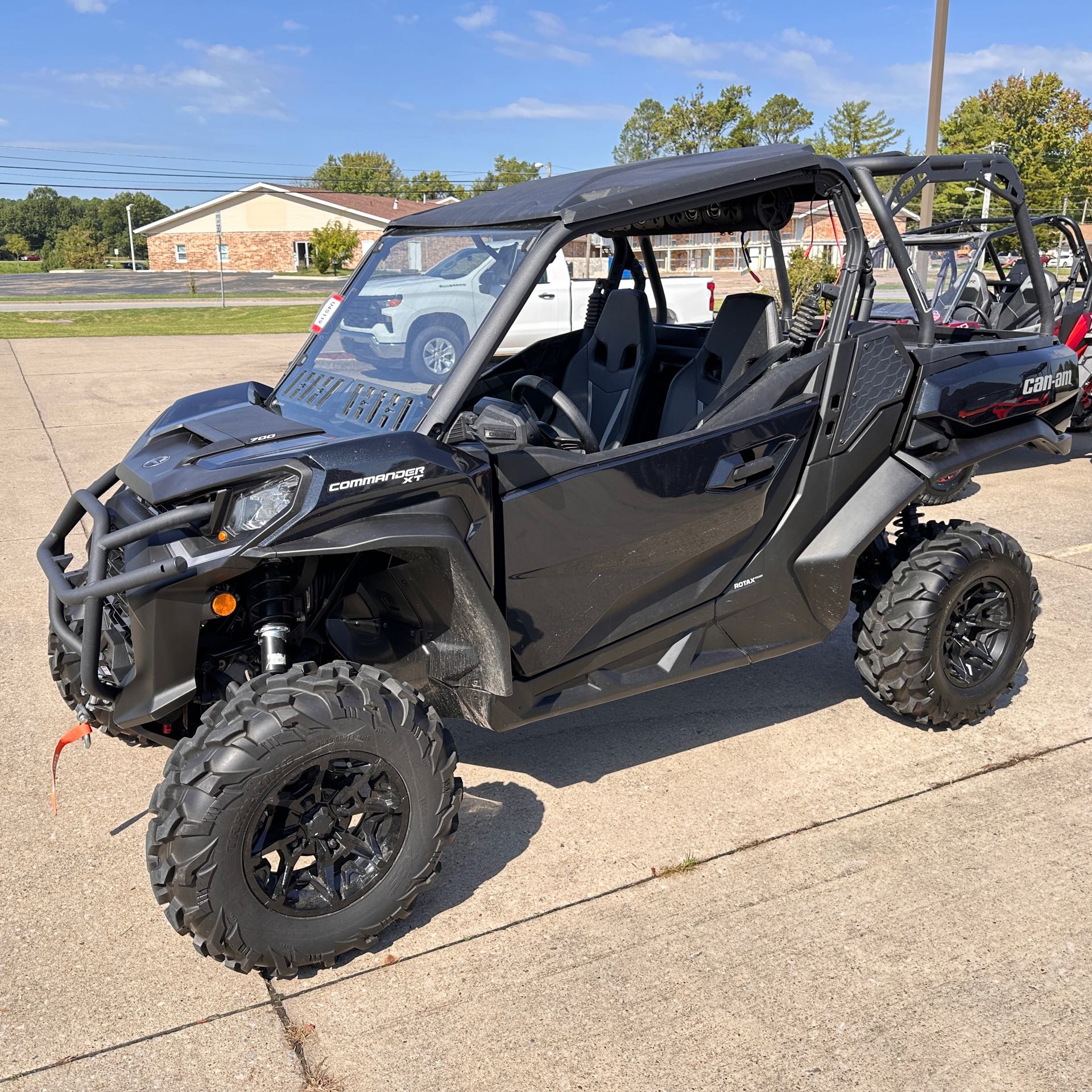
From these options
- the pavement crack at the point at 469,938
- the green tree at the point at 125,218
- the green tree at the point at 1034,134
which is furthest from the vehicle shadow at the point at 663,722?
the green tree at the point at 125,218

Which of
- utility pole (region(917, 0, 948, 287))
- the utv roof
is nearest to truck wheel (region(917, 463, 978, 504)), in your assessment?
the utv roof

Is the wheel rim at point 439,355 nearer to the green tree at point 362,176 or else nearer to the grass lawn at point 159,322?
the grass lawn at point 159,322

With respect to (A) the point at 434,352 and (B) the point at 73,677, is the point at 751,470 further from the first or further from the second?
(B) the point at 73,677

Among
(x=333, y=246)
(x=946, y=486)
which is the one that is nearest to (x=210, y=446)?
(x=946, y=486)

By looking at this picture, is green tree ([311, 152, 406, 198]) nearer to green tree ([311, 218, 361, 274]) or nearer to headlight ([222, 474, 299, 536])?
green tree ([311, 218, 361, 274])

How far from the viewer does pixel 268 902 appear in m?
2.81

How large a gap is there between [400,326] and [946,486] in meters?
2.18

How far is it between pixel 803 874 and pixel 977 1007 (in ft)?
2.24

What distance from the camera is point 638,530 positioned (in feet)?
11.1

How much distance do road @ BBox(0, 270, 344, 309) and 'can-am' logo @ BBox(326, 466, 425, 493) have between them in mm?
35283

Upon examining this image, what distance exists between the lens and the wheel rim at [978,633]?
418cm

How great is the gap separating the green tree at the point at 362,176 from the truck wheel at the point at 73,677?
285 feet

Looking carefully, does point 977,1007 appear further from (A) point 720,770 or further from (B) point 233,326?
(B) point 233,326

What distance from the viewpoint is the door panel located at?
3209 mm
